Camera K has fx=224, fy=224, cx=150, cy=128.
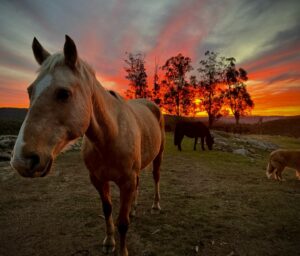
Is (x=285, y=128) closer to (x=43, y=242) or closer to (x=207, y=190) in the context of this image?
(x=207, y=190)

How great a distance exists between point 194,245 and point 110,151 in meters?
2.29

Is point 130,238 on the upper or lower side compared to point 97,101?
lower

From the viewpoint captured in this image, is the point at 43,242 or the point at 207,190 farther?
the point at 207,190

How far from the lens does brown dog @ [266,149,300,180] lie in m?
8.95

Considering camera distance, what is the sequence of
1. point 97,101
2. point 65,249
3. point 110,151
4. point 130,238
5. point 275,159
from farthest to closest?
point 275,159
point 130,238
point 65,249
point 110,151
point 97,101

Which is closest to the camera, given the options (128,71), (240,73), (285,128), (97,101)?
(97,101)

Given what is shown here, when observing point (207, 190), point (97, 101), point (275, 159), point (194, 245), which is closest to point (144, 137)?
point (97, 101)

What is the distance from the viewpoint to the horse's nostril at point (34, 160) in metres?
1.76

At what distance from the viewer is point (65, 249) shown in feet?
12.2

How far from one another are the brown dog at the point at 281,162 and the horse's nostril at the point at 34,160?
9408 millimetres

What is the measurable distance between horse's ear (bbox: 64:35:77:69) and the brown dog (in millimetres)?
9191

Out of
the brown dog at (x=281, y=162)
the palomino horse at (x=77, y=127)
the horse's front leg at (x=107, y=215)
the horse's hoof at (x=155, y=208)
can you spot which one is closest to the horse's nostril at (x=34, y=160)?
the palomino horse at (x=77, y=127)

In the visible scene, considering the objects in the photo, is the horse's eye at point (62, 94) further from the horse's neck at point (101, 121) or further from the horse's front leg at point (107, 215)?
the horse's front leg at point (107, 215)

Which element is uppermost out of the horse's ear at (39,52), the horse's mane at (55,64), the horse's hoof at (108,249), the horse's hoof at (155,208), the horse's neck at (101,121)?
the horse's ear at (39,52)
